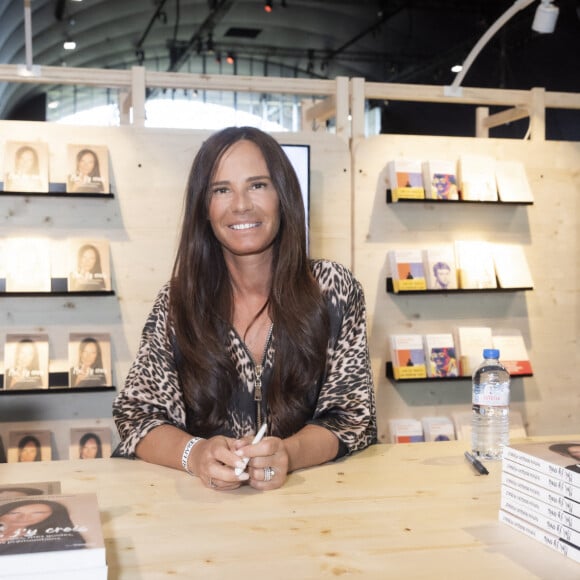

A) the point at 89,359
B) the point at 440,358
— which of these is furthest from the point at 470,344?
the point at 89,359

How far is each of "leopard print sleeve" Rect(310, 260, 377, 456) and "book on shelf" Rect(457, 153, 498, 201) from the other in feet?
7.64

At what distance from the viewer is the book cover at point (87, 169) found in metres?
3.82

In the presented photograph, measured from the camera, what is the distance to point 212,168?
6.56ft

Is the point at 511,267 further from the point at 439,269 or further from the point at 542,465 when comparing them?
the point at 542,465

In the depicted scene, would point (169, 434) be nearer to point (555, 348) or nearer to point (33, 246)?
point (33, 246)

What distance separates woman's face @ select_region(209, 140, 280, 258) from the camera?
1992 mm

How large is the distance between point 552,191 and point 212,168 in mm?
3064

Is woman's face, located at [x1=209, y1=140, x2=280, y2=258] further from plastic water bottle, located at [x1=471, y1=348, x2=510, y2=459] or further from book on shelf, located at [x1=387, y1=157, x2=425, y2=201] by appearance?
book on shelf, located at [x1=387, y1=157, x2=425, y2=201]

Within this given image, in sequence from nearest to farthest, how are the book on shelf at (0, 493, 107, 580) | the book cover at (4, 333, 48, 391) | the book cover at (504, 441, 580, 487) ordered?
the book on shelf at (0, 493, 107, 580), the book cover at (504, 441, 580, 487), the book cover at (4, 333, 48, 391)

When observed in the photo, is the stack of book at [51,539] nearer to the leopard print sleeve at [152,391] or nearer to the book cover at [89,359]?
the leopard print sleeve at [152,391]

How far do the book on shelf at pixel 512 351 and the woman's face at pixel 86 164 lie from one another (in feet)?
7.81

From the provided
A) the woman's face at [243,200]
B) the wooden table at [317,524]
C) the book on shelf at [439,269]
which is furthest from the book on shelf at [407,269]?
the wooden table at [317,524]

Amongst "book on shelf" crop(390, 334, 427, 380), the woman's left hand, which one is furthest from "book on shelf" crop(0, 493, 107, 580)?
"book on shelf" crop(390, 334, 427, 380)

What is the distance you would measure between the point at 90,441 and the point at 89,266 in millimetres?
893
